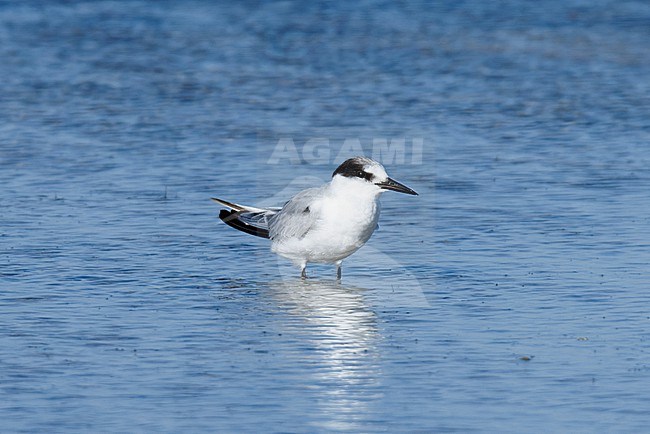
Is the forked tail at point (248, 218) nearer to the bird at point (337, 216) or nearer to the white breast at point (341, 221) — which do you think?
the bird at point (337, 216)

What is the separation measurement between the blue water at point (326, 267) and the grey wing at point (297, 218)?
0.42 metres

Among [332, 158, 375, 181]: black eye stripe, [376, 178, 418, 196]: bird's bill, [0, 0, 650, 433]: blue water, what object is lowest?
[0, 0, 650, 433]: blue water

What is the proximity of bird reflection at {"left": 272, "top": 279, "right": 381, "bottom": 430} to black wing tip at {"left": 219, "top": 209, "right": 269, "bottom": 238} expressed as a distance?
2.02 ft

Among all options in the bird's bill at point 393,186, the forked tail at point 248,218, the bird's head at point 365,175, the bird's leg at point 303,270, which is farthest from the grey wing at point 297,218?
the bird's bill at point 393,186

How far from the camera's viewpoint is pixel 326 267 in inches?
501

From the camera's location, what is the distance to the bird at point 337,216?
A: 1145 centimetres

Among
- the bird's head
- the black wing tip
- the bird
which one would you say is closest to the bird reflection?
the bird

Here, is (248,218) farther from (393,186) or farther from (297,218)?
(393,186)

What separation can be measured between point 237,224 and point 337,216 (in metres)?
1.28

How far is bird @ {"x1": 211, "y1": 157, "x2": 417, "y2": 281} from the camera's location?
11.5 m

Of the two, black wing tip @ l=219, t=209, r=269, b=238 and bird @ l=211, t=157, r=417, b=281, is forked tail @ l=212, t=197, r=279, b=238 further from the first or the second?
bird @ l=211, t=157, r=417, b=281

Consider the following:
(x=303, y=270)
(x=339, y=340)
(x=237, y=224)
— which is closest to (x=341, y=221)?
(x=303, y=270)

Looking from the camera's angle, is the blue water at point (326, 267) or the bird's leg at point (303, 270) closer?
the blue water at point (326, 267)

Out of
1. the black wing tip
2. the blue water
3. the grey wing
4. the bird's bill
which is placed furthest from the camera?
A: the black wing tip
